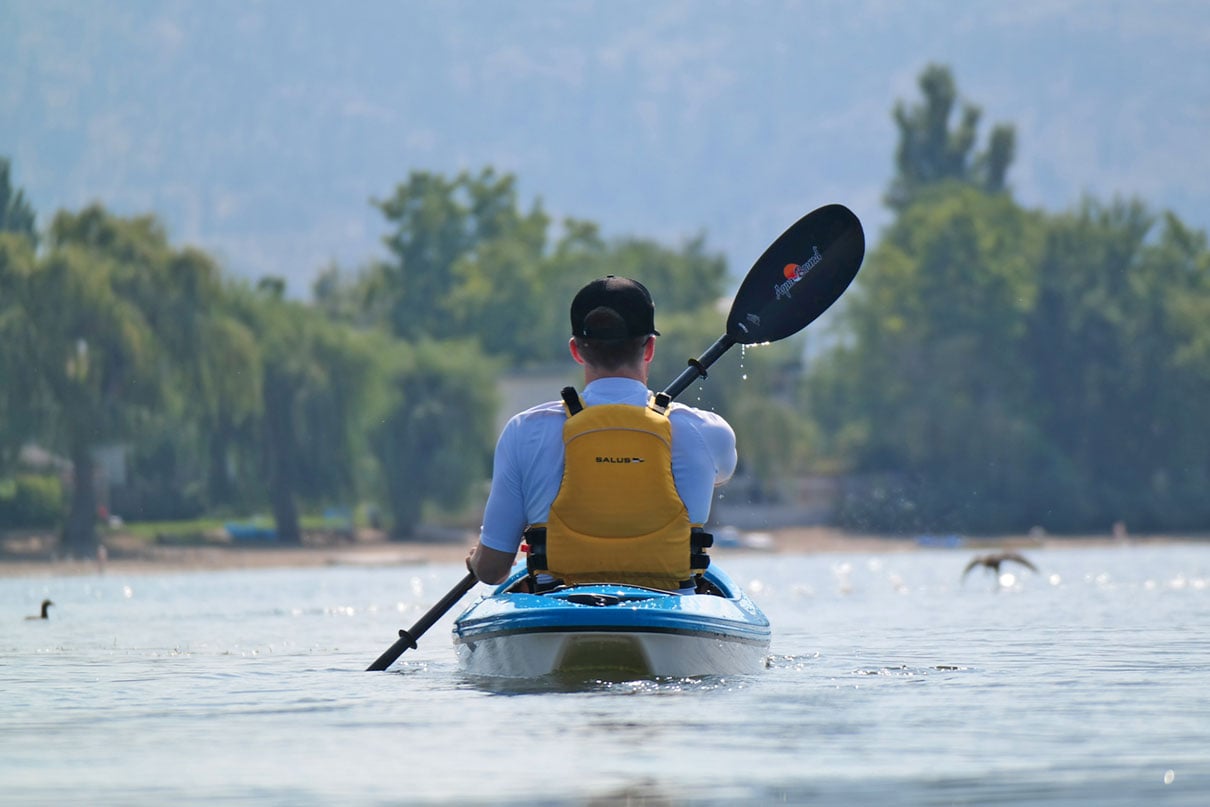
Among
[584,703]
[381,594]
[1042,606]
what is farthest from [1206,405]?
[584,703]

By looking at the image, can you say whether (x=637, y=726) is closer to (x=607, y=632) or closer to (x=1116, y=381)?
(x=607, y=632)

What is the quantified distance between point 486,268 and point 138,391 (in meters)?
51.1

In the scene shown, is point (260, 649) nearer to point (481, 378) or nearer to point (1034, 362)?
point (481, 378)

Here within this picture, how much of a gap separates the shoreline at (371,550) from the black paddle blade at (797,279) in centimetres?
3743

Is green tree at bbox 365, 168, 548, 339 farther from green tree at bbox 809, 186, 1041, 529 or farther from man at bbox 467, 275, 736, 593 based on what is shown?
man at bbox 467, 275, 736, 593

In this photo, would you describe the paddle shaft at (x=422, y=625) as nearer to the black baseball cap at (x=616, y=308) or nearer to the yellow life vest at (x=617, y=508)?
the yellow life vest at (x=617, y=508)

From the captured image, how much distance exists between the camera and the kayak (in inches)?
359

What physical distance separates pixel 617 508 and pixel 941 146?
104 m

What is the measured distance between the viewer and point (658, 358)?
215 feet

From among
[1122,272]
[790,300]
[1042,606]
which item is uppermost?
[1122,272]

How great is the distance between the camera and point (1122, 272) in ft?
271

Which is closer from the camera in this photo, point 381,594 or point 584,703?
point 584,703

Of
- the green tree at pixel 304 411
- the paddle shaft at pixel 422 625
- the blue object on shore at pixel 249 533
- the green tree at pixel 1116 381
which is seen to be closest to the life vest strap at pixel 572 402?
the paddle shaft at pixel 422 625

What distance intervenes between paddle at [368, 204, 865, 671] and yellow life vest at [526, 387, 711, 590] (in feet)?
8.42
